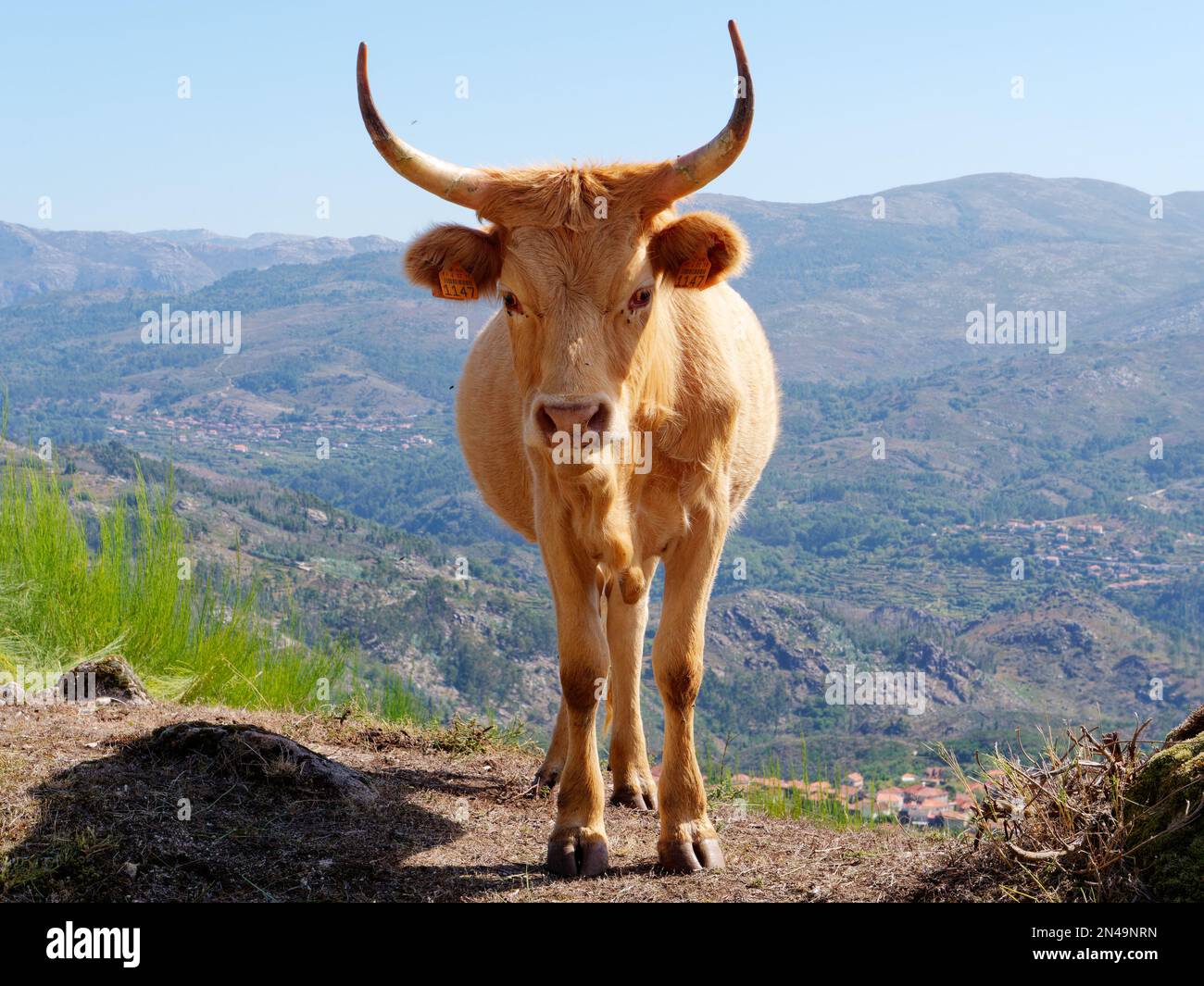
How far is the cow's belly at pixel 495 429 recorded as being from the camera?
26.3ft

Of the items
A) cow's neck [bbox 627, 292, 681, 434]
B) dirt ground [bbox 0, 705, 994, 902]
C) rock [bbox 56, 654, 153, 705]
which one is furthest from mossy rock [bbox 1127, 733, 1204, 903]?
rock [bbox 56, 654, 153, 705]

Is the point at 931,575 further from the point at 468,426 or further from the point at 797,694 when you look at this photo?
the point at 468,426

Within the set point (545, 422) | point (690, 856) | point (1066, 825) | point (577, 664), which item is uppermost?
point (545, 422)

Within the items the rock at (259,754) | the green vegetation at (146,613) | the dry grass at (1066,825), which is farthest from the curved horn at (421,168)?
the green vegetation at (146,613)

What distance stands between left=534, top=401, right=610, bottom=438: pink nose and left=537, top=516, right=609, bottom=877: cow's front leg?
89cm

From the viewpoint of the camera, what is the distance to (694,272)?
6.17 m

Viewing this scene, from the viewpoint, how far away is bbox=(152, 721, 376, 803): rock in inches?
249

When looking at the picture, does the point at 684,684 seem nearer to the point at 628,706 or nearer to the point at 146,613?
the point at 628,706

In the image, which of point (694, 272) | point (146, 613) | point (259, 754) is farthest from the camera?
point (146, 613)

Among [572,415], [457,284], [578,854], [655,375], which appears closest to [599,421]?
[572,415]

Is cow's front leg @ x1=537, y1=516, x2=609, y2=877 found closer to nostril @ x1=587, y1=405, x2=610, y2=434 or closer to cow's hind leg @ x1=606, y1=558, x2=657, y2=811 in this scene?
nostril @ x1=587, y1=405, x2=610, y2=434

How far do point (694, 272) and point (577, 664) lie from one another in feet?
7.26
